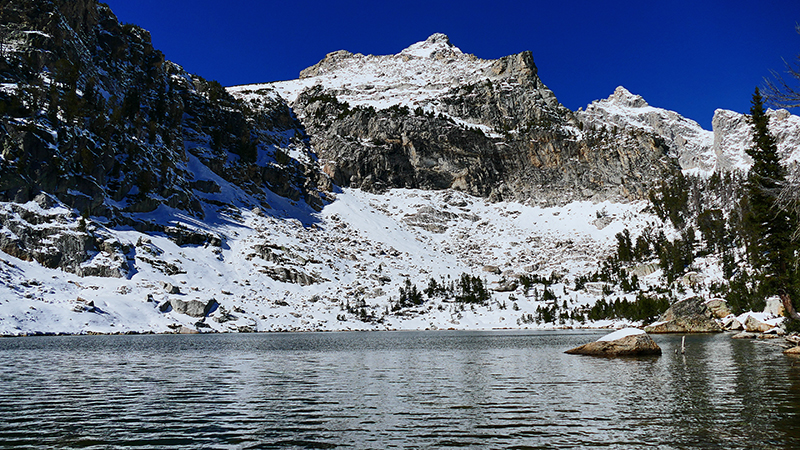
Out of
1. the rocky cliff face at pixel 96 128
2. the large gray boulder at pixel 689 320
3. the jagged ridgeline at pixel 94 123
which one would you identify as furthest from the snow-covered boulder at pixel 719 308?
the jagged ridgeline at pixel 94 123

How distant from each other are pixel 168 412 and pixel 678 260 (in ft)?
544

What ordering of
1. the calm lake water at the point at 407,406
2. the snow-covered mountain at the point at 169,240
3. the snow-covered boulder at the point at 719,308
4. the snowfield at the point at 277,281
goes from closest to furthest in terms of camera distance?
the calm lake water at the point at 407,406
the snowfield at the point at 277,281
the snow-covered mountain at the point at 169,240
the snow-covered boulder at the point at 719,308

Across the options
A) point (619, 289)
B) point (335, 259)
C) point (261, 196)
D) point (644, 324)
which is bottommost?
point (644, 324)

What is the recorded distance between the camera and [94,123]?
433ft

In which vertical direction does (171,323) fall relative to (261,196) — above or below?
below

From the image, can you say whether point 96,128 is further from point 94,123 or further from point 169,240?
point 169,240

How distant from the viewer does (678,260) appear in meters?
152

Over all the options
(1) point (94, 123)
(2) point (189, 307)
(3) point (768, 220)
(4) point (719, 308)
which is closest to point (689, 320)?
(4) point (719, 308)

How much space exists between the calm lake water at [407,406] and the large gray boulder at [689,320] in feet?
201

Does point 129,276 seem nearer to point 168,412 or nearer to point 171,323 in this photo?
point 171,323

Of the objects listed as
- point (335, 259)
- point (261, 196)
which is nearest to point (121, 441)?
point (335, 259)

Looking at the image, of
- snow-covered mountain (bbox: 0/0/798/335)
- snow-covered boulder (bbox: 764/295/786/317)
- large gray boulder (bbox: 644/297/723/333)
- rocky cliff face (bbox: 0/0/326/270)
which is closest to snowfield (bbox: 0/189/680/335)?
snow-covered mountain (bbox: 0/0/798/335)

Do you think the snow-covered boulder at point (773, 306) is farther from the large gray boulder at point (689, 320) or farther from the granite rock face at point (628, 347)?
the granite rock face at point (628, 347)

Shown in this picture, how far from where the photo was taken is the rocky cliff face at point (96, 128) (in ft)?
358
